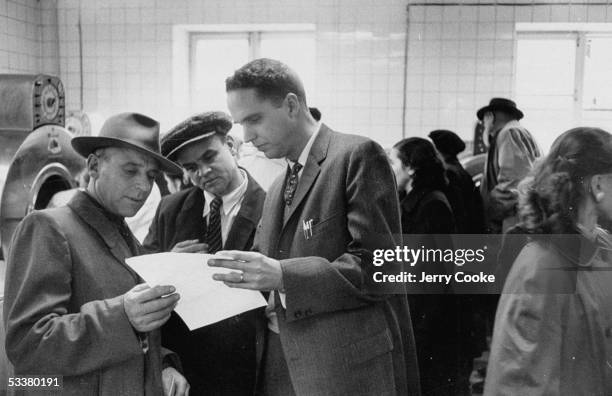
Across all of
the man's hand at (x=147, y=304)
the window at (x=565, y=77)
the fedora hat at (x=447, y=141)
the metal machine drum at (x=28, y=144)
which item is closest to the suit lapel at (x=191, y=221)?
the man's hand at (x=147, y=304)

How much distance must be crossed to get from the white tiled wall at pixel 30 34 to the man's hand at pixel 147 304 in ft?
3.42

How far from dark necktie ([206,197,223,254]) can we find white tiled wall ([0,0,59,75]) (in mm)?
758

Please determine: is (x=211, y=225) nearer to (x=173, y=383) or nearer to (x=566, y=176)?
(x=173, y=383)

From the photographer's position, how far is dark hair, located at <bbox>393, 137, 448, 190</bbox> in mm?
2057

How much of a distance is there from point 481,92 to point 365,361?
1.08 metres

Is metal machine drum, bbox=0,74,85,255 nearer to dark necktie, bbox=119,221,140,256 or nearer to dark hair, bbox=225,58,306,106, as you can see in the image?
dark necktie, bbox=119,221,140,256

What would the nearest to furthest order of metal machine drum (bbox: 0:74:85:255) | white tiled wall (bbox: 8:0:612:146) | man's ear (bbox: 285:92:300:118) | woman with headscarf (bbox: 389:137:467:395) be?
1. man's ear (bbox: 285:92:300:118)
2. white tiled wall (bbox: 8:0:612:146)
3. woman with headscarf (bbox: 389:137:467:395)
4. metal machine drum (bbox: 0:74:85:255)

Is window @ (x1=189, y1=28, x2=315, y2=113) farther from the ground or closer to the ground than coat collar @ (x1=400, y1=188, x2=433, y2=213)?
farther from the ground

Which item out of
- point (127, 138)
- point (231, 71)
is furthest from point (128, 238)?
point (231, 71)

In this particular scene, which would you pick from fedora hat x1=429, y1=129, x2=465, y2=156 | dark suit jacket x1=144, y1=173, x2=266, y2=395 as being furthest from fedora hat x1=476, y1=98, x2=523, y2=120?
dark suit jacket x1=144, y1=173, x2=266, y2=395

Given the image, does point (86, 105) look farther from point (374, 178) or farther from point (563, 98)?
point (563, 98)

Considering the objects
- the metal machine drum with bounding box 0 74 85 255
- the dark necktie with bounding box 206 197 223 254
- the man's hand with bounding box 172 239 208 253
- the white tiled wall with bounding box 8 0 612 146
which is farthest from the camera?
the metal machine drum with bounding box 0 74 85 255

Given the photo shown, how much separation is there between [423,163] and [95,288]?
137 centimetres

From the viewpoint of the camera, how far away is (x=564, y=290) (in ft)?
3.63
